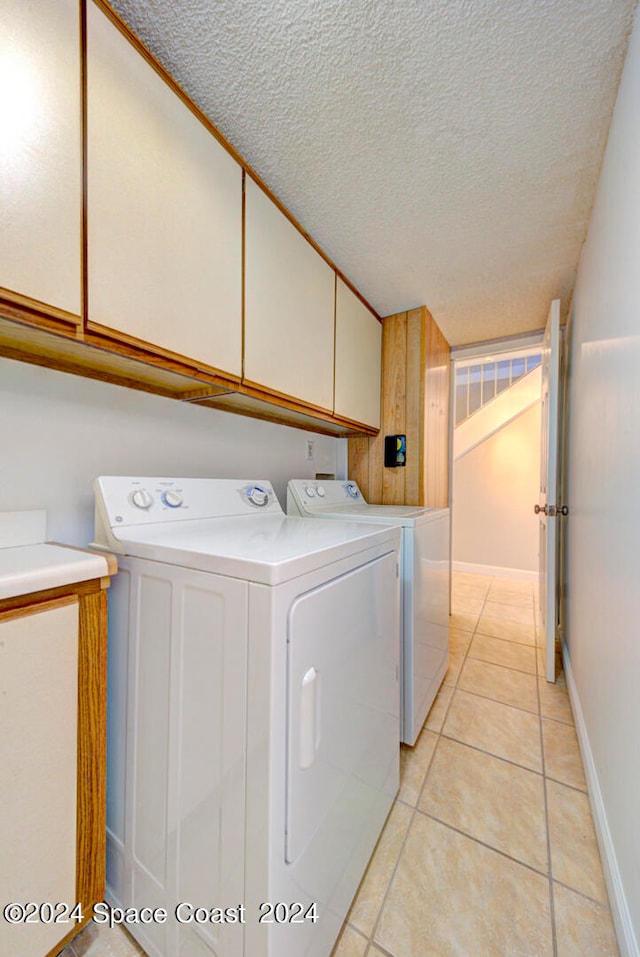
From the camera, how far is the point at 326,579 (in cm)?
83

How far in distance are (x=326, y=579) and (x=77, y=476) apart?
2.82 ft

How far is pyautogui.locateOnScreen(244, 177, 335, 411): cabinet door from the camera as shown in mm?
1298

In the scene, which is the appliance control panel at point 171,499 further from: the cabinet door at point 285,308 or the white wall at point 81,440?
the cabinet door at point 285,308

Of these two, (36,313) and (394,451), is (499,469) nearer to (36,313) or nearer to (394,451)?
(394,451)

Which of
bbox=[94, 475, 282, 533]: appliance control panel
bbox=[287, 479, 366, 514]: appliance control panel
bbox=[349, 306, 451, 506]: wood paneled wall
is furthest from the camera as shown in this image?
bbox=[349, 306, 451, 506]: wood paneled wall

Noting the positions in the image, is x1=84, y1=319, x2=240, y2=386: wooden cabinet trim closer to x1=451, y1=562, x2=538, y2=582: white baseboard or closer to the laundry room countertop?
the laundry room countertop

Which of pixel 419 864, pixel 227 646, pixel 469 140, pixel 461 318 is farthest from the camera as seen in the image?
pixel 461 318

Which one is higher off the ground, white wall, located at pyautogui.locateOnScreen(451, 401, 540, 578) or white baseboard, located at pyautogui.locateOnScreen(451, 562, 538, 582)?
white wall, located at pyautogui.locateOnScreen(451, 401, 540, 578)

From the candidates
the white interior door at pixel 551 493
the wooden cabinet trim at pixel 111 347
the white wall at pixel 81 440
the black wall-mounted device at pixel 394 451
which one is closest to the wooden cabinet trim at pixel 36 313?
the wooden cabinet trim at pixel 111 347

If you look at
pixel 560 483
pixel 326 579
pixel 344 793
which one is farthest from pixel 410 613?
pixel 560 483

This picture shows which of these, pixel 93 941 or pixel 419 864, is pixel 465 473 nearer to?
pixel 419 864

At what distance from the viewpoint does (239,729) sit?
69 centimetres

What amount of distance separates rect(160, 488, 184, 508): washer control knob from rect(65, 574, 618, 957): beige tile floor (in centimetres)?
113

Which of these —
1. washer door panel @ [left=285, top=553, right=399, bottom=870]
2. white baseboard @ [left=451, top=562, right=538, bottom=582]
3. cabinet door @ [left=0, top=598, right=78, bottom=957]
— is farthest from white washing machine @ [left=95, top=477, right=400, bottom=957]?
white baseboard @ [left=451, top=562, right=538, bottom=582]
